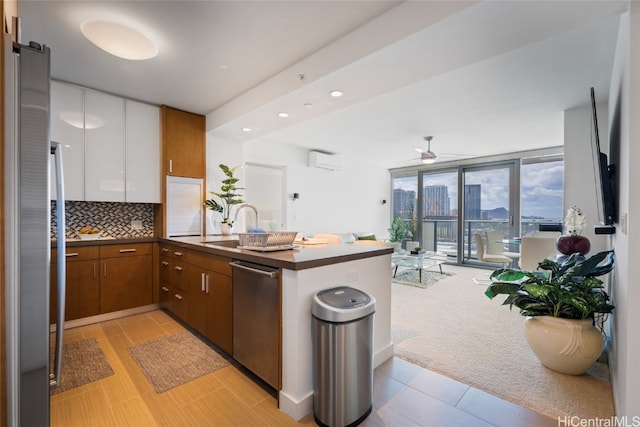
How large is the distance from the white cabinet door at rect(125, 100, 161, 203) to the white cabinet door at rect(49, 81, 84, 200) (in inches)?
17.0

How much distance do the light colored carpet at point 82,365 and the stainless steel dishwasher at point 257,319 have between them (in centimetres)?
103

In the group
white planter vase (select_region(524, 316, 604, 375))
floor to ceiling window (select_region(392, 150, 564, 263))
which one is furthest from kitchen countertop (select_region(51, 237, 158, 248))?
floor to ceiling window (select_region(392, 150, 564, 263))

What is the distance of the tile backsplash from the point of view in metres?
3.36

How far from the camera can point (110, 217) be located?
3.62m

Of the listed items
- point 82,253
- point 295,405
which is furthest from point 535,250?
point 82,253

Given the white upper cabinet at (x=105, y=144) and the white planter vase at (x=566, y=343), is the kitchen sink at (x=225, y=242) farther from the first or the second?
the white planter vase at (x=566, y=343)

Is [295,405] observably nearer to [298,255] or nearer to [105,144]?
[298,255]

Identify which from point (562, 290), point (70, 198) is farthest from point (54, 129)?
point (562, 290)

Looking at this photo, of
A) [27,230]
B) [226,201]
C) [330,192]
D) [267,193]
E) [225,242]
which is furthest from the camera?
[330,192]

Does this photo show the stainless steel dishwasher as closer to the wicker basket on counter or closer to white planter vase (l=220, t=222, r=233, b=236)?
the wicker basket on counter

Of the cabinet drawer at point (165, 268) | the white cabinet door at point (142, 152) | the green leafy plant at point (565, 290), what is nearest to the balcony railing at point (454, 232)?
the green leafy plant at point (565, 290)

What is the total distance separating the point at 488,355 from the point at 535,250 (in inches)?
94.1

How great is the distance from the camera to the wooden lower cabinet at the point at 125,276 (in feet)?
10.5

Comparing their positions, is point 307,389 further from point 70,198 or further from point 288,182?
point 288,182
